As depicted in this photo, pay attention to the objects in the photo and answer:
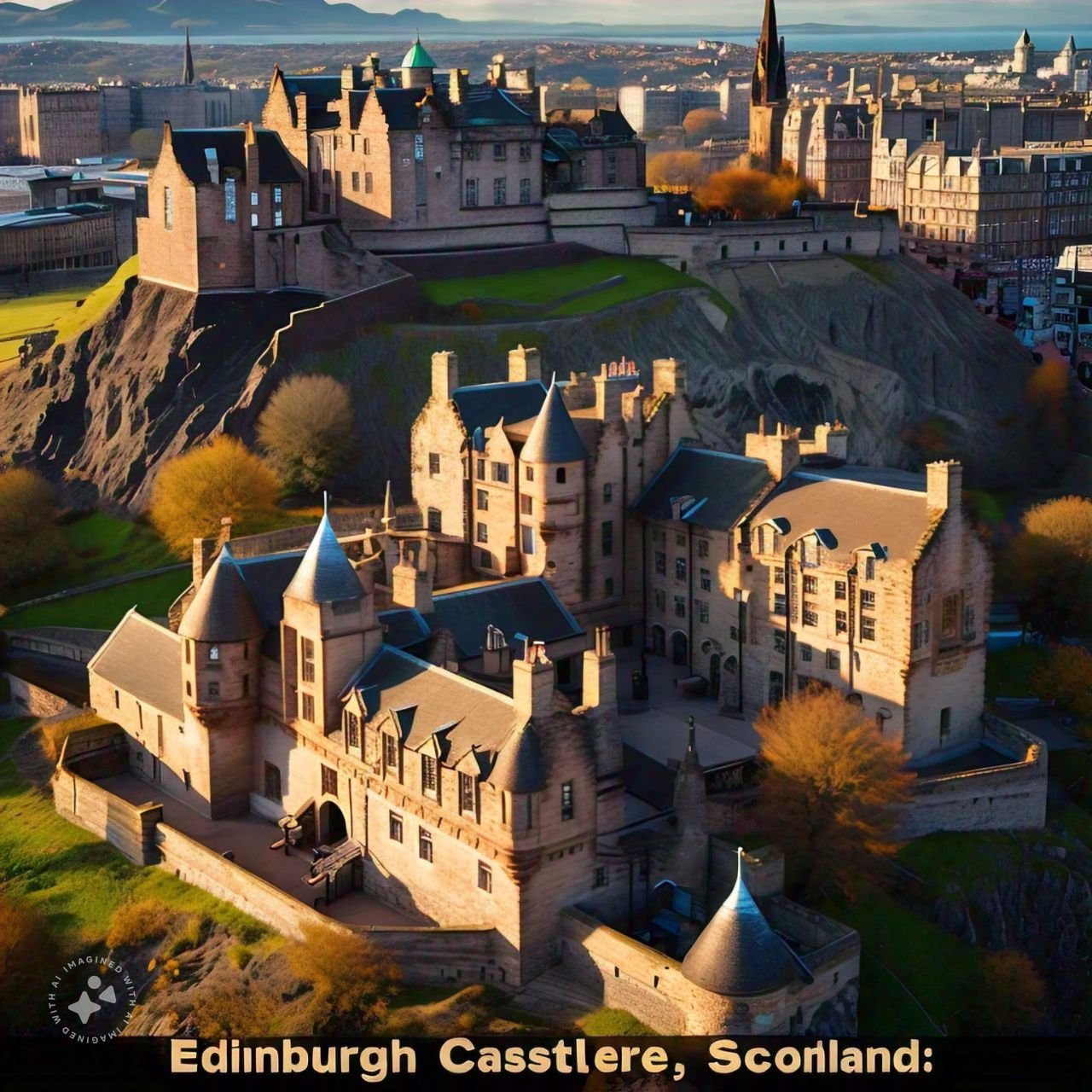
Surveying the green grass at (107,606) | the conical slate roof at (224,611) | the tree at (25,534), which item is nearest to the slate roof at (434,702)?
the conical slate roof at (224,611)

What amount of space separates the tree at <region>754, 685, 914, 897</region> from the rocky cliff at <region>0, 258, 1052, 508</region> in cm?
4088

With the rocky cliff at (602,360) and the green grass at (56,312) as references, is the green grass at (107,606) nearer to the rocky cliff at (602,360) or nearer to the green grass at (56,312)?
the rocky cliff at (602,360)

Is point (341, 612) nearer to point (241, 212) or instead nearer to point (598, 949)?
point (598, 949)

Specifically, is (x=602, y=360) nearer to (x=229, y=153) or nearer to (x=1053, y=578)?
(x=229, y=153)

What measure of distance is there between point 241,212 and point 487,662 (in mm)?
48922

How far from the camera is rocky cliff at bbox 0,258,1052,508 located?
111 m

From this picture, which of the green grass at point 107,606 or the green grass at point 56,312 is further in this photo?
the green grass at point 56,312

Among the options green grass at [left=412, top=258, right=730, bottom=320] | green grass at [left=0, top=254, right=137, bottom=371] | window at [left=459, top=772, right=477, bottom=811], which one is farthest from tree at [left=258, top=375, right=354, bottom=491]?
window at [left=459, top=772, right=477, bottom=811]

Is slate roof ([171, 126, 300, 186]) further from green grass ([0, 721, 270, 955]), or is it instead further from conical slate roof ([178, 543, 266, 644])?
green grass ([0, 721, 270, 955])

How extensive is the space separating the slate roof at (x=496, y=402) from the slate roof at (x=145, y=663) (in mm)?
17009

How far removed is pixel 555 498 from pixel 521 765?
78.9 ft

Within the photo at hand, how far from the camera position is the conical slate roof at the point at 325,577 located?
70.0 metres

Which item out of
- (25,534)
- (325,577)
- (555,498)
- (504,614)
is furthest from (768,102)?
(325,577)

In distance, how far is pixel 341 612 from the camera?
7006cm
